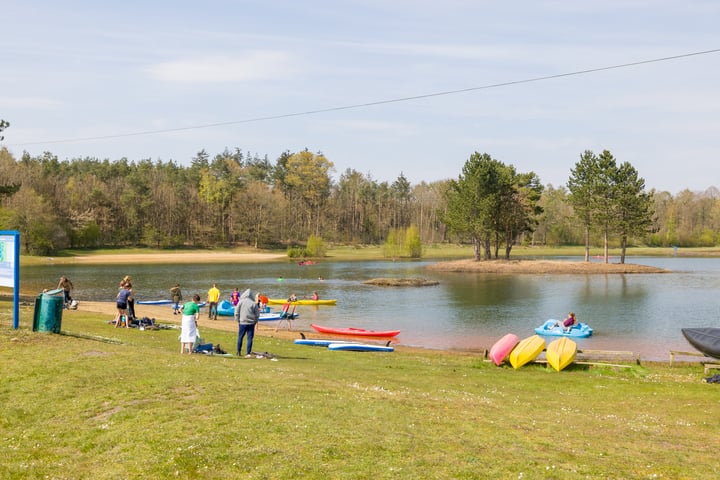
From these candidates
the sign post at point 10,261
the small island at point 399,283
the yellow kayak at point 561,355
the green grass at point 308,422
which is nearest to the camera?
the green grass at point 308,422

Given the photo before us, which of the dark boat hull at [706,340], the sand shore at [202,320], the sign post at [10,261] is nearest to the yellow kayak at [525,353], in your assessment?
the dark boat hull at [706,340]

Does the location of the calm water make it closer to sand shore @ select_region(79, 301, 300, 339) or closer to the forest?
sand shore @ select_region(79, 301, 300, 339)

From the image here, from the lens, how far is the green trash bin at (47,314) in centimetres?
1930

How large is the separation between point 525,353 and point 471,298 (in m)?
34.5

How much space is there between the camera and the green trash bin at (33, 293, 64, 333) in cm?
1930

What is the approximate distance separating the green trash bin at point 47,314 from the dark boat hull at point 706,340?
988 inches

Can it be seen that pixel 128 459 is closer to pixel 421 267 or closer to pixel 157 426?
pixel 157 426

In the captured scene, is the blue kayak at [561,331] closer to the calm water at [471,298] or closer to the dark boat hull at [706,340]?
the calm water at [471,298]

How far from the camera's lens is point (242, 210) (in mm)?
146375

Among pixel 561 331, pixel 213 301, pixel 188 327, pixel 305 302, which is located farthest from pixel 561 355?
pixel 305 302

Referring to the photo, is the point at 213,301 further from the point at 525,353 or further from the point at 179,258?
the point at 179,258

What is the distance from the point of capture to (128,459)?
10.1m

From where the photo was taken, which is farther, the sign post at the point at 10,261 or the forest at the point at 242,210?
the forest at the point at 242,210

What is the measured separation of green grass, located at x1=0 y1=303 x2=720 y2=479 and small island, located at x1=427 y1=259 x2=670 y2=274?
77.0 metres
